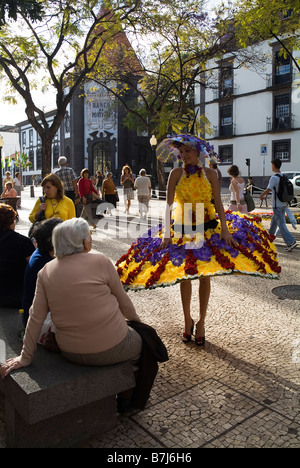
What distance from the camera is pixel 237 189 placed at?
9.34 metres

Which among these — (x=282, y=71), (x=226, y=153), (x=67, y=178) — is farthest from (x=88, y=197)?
(x=226, y=153)

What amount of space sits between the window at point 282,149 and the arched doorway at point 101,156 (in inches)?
Answer: 829

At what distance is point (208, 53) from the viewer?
62.8ft

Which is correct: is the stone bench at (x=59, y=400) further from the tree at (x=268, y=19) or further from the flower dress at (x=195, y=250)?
the tree at (x=268, y=19)

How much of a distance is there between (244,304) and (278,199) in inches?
157

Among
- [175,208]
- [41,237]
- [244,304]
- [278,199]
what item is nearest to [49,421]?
[41,237]

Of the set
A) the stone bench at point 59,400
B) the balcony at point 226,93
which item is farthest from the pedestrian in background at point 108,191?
the balcony at point 226,93

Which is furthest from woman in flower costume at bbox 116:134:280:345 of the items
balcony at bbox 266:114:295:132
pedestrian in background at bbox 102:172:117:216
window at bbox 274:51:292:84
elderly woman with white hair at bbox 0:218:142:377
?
window at bbox 274:51:292:84

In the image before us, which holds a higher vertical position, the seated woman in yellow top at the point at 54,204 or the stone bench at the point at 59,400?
the seated woman in yellow top at the point at 54,204

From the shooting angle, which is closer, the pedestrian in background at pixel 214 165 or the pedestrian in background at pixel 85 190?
the pedestrian in background at pixel 214 165

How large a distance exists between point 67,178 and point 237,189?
4122mm

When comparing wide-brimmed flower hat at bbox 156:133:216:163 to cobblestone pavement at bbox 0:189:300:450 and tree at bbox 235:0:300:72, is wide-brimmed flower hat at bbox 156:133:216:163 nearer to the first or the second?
cobblestone pavement at bbox 0:189:300:450

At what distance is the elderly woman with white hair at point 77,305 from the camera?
8.29 feet

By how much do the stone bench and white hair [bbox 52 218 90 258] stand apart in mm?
723
